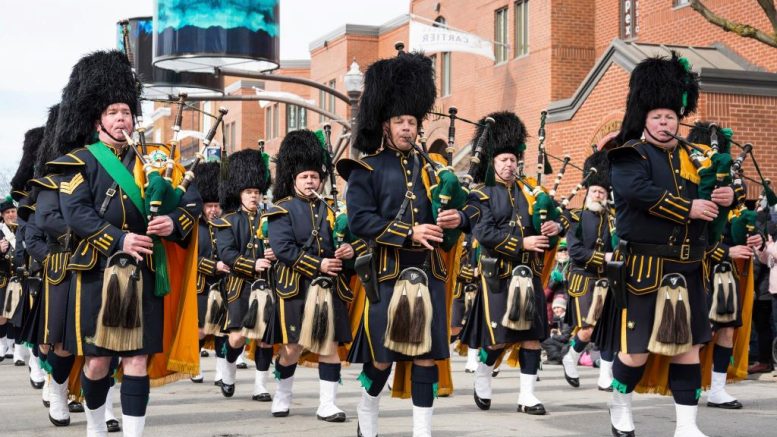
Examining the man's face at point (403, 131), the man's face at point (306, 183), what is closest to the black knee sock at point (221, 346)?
the man's face at point (306, 183)

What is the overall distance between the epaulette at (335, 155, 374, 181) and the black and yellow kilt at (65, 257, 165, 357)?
1322mm

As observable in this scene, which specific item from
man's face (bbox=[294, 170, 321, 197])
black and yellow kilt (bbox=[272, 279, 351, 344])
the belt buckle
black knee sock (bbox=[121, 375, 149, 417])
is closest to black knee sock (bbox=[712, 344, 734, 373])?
the belt buckle

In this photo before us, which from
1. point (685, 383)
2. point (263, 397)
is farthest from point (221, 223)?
point (685, 383)

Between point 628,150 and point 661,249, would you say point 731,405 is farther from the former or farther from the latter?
point 628,150

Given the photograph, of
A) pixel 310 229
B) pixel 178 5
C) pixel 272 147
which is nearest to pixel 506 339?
pixel 310 229

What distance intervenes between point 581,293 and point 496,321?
8.44ft

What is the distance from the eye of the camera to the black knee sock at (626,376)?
24.3ft

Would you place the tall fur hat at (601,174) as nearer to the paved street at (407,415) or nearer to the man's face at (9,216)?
the paved street at (407,415)

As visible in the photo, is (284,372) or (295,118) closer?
(284,372)

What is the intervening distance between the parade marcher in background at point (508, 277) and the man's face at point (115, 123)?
3.24 meters

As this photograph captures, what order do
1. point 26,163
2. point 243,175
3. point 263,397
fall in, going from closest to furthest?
1. point 263,397
2. point 26,163
3. point 243,175

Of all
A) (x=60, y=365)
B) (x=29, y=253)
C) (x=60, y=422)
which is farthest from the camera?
(x=29, y=253)

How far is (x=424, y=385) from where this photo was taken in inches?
278

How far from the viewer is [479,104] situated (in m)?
29.0
